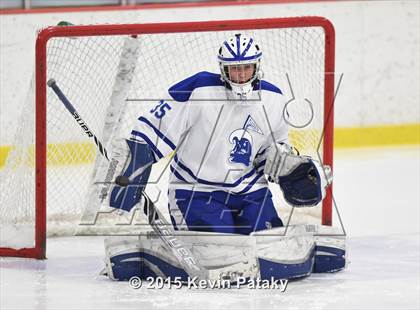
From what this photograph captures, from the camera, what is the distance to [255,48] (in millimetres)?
5098

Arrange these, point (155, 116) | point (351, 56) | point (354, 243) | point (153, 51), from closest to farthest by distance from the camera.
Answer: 1. point (155, 116)
2. point (354, 243)
3. point (153, 51)
4. point (351, 56)

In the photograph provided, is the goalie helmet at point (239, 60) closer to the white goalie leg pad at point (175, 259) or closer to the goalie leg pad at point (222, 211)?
the goalie leg pad at point (222, 211)

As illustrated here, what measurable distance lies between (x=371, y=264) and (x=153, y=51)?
152 cm

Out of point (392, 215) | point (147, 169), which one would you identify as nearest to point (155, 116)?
point (147, 169)

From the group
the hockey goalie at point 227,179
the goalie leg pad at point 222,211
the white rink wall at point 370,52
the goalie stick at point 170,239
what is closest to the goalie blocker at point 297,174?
the hockey goalie at point 227,179

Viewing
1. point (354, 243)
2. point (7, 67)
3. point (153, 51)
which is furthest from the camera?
point (7, 67)

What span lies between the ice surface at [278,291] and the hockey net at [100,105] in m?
0.18

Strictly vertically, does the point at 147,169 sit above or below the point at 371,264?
above

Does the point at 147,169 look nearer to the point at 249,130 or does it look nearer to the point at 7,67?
the point at 249,130

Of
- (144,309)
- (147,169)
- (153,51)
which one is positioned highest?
(153,51)

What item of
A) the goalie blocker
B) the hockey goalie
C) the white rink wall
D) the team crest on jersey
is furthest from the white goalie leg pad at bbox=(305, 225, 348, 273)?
the white rink wall

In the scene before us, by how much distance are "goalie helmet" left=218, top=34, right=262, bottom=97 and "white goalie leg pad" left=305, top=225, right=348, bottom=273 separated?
0.61 metres

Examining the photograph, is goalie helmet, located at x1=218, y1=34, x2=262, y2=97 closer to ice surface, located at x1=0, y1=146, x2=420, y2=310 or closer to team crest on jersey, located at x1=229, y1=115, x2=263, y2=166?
team crest on jersey, located at x1=229, y1=115, x2=263, y2=166

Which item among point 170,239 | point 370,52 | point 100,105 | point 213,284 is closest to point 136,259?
point 170,239
